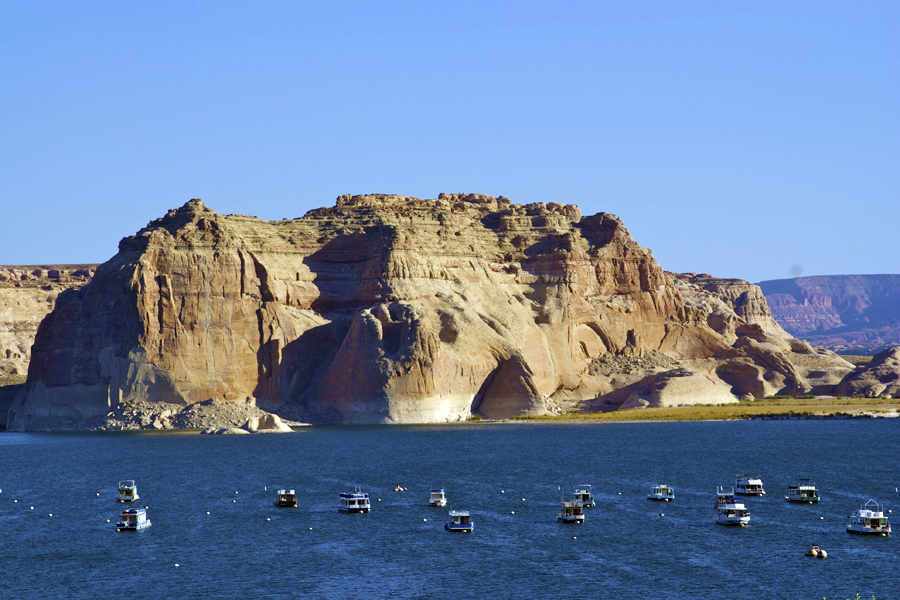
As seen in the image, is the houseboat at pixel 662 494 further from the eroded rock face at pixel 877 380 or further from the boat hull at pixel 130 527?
the eroded rock face at pixel 877 380

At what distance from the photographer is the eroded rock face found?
167250 mm

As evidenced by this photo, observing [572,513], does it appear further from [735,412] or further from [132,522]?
[735,412]

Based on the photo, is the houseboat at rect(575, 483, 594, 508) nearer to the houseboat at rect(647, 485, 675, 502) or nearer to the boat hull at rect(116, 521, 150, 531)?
the houseboat at rect(647, 485, 675, 502)

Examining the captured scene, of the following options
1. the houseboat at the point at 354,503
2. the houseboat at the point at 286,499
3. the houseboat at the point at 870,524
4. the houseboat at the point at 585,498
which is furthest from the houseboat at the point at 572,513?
the houseboat at the point at 286,499

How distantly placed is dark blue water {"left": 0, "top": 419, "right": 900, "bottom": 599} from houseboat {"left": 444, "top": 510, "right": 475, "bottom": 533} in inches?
37.7

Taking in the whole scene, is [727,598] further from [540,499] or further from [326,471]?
[326,471]

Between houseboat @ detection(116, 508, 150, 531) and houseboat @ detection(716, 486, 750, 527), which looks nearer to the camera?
houseboat @ detection(716, 486, 750, 527)

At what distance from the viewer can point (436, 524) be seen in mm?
69062

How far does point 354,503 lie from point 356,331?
6858 cm

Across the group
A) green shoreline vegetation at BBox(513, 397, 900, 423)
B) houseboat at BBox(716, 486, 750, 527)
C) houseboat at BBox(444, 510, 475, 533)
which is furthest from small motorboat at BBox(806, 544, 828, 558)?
green shoreline vegetation at BBox(513, 397, 900, 423)

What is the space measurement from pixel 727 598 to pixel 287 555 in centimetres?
2228

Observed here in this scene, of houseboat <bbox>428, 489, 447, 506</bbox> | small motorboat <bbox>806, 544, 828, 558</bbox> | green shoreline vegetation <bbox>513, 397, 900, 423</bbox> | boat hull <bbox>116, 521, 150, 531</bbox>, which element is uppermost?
green shoreline vegetation <bbox>513, 397, 900, 423</bbox>

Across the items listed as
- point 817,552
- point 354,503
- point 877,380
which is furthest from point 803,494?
point 877,380

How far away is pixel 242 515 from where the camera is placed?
73.1 m
